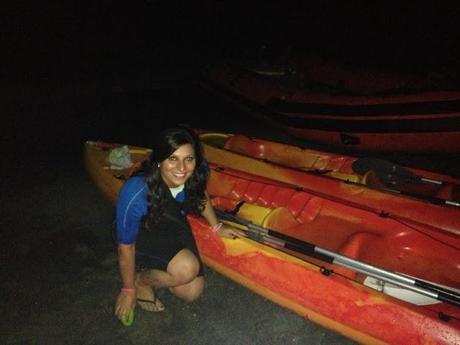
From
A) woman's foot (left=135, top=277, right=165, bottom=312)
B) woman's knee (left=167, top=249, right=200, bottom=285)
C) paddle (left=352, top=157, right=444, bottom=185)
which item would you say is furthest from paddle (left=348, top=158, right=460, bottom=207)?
woman's foot (left=135, top=277, right=165, bottom=312)

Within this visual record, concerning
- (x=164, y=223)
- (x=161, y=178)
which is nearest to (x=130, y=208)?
(x=161, y=178)

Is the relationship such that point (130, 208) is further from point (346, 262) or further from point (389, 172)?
point (389, 172)

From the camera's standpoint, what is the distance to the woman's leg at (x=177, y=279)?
2.62 meters

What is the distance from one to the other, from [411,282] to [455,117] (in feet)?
9.97

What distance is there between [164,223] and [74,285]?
51.3 inches

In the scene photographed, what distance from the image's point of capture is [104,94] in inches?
367

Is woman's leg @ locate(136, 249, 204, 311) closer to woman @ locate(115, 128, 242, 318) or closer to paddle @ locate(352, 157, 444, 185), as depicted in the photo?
woman @ locate(115, 128, 242, 318)

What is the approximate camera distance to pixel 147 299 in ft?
9.61

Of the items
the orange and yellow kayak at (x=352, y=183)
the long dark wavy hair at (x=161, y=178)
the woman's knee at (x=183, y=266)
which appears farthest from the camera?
the orange and yellow kayak at (x=352, y=183)

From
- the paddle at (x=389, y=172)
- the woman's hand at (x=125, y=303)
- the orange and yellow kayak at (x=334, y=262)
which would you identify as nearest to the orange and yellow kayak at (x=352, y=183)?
the paddle at (x=389, y=172)

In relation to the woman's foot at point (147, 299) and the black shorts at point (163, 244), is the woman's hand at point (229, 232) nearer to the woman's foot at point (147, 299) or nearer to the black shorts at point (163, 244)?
the black shorts at point (163, 244)

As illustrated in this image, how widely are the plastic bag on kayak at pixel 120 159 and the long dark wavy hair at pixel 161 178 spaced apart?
58.1 inches

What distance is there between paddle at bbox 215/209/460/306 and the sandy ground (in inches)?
25.6

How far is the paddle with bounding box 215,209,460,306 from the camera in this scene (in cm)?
226
